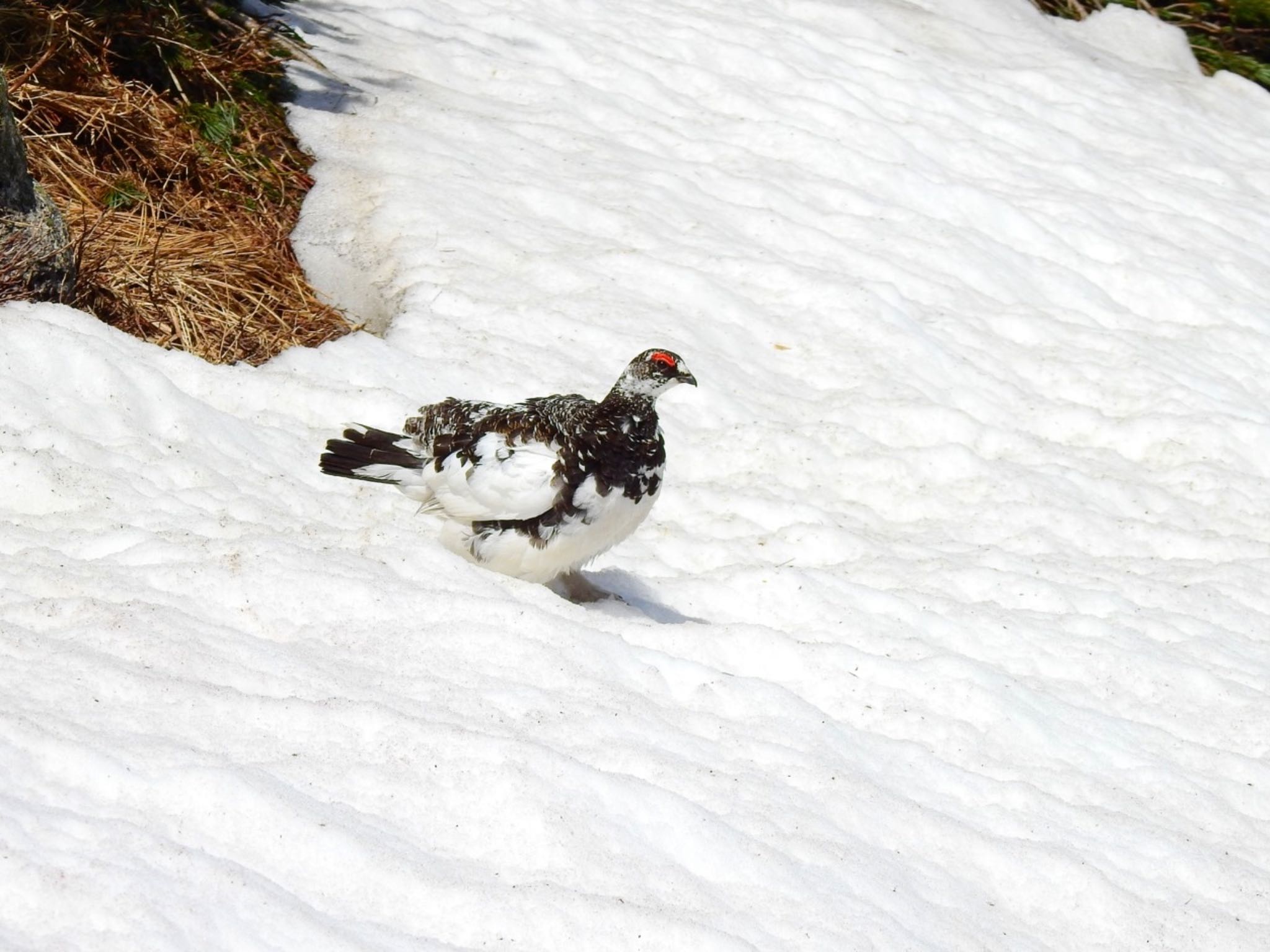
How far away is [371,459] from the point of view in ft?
15.2

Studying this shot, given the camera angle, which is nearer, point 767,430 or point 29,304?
point 29,304

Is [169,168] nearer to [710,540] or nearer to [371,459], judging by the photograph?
[371,459]

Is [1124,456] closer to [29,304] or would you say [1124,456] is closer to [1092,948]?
[1092,948]

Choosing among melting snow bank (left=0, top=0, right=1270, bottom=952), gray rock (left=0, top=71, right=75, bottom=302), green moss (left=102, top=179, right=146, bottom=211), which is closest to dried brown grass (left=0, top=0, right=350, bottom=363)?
green moss (left=102, top=179, right=146, bottom=211)

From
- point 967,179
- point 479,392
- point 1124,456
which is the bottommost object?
point 479,392

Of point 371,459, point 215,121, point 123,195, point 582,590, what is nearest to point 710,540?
point 582,590

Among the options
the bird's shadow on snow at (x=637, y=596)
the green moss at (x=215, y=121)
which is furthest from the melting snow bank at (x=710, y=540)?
the green moss at (x=215, y=121)

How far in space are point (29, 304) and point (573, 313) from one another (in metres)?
2.52

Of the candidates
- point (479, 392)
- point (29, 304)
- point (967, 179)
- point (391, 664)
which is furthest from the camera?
point (967, 179)

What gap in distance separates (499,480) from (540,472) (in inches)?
5.6

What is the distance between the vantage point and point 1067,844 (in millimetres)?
3674

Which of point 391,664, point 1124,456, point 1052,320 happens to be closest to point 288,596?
point 391,664

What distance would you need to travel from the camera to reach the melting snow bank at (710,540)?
2.93 metres

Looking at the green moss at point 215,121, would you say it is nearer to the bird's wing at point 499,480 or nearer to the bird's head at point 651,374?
the bird's wing at point 499,480
